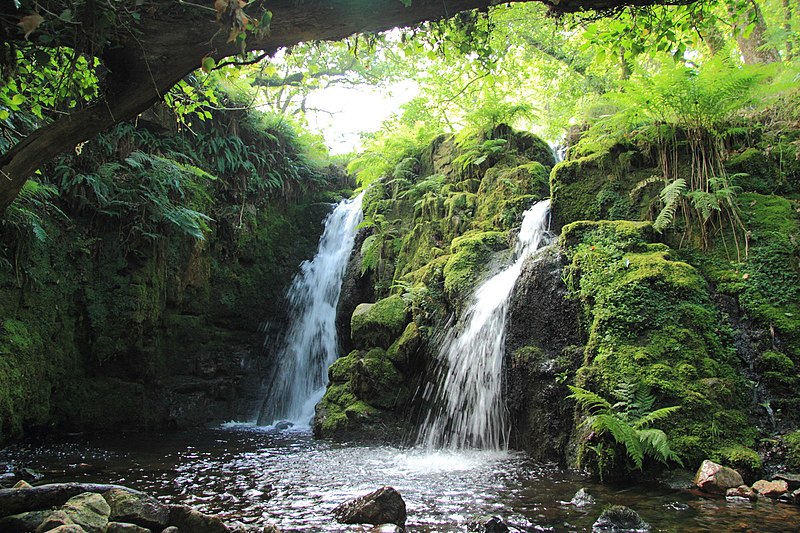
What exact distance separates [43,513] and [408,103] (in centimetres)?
1195

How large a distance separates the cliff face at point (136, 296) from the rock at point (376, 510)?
7033 millimetres

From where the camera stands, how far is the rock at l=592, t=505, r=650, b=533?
3.53m

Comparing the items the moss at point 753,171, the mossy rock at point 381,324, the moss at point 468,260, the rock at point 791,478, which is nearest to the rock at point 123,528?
the rock at point 791,478

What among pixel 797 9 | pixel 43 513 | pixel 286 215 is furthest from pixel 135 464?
pixel 797 9

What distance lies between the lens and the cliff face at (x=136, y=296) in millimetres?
8773

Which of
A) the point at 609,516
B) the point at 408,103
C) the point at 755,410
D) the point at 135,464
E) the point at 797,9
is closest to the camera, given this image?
the point at 609,516

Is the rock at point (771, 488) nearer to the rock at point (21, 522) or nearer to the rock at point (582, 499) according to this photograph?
the rock at point (582, 499)

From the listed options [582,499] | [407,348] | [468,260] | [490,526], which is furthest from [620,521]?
[468,260]

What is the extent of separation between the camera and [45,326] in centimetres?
908

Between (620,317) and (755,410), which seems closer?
(755,410)

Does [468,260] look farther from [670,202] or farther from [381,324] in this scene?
[670,202]

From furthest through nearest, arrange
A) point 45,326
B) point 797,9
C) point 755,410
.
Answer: point 797,9
point 45,326
point 755,410

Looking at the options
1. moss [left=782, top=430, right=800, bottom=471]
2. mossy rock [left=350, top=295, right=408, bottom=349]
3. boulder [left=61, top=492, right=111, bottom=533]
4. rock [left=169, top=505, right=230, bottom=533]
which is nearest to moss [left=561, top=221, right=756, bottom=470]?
moss [left=782, top=430, right=800, bottom=471]

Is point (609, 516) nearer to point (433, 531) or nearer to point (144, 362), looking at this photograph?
point (433, 531)
